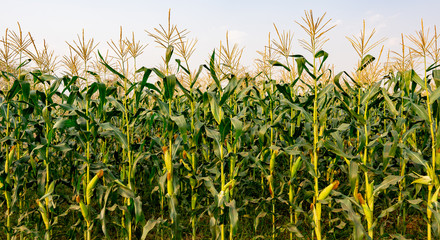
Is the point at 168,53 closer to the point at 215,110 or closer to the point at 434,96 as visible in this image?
the point at 215,110

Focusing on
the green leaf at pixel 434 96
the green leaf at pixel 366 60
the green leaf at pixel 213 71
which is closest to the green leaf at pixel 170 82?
the green leaf at pixel 213 71

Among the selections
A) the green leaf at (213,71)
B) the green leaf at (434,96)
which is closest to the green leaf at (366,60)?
the green leaf at (434,96)

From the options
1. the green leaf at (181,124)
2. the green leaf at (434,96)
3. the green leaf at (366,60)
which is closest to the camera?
the green leaf at (434,96)

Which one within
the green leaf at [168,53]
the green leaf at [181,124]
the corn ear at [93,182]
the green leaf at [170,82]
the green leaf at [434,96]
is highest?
the green leaf at [168,53]

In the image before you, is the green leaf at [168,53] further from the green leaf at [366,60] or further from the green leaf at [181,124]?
the green leaf at [366,60]

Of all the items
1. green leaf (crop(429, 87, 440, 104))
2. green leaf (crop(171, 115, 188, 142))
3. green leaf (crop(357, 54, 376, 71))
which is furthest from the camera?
green leaf (crop(357, 54, 376, 71))

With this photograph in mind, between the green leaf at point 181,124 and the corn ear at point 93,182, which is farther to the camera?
the corn ear at point 93,182

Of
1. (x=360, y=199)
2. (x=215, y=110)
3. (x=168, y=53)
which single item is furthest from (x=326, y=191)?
(x=168, y=53)

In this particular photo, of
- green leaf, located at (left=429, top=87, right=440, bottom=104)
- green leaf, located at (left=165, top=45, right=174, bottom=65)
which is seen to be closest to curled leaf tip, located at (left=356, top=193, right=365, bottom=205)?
green leaf, located at (left=429, top=87, right=440, bottom=104)

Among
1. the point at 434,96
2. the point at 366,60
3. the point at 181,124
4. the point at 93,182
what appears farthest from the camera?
the point at 366,60

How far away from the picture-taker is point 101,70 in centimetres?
500

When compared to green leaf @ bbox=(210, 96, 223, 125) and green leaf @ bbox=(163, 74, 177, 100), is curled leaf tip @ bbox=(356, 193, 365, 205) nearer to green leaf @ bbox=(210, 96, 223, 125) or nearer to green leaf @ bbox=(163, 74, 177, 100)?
green leaf @ bbox=(210, 96, 223, 125)

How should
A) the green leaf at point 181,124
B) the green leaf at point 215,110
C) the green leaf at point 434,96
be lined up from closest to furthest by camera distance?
the green leaf at point 434,96 → the green leaf at point 181,124 → the green leaf at point 215,110

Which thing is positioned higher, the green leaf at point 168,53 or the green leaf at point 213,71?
the green leaf at point 168,53
